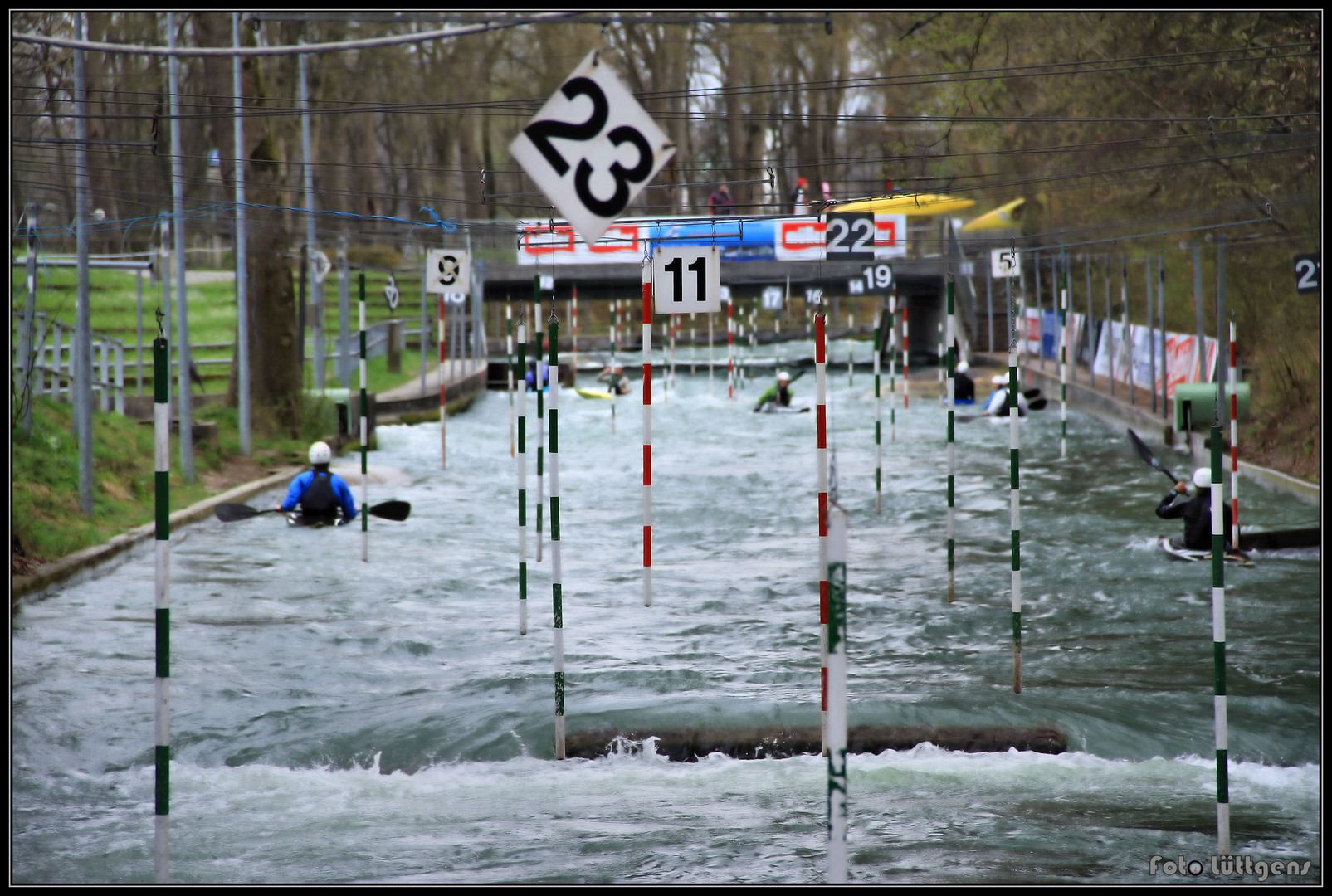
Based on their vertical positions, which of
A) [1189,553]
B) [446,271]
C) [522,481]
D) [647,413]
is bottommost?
[1189,553]

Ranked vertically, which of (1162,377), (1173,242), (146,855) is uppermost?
(1173,242)

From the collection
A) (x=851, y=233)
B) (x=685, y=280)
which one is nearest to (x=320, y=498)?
(x=685, y=280)

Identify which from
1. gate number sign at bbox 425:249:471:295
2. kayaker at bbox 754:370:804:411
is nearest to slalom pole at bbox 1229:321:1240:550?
gate number sign at bbox 425:249:471:295

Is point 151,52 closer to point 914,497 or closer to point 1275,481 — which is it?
point 914,497

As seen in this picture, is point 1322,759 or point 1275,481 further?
point 1275,481

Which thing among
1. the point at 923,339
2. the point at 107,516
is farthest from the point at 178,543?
the point at 923,339

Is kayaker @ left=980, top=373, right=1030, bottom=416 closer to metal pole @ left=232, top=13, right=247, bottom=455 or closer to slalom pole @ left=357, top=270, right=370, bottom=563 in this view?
metal pole @ left=232, top=13, right=247, bottom=455

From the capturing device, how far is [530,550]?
15375 millimetres

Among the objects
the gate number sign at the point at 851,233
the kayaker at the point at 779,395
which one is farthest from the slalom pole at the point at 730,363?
the gate number sign at the point at 851,233

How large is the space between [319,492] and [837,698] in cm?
1239

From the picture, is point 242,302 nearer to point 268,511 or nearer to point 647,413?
point 268,511

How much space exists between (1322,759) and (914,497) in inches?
475

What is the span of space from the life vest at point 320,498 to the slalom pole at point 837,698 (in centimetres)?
1227

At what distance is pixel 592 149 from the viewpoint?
5590mm
